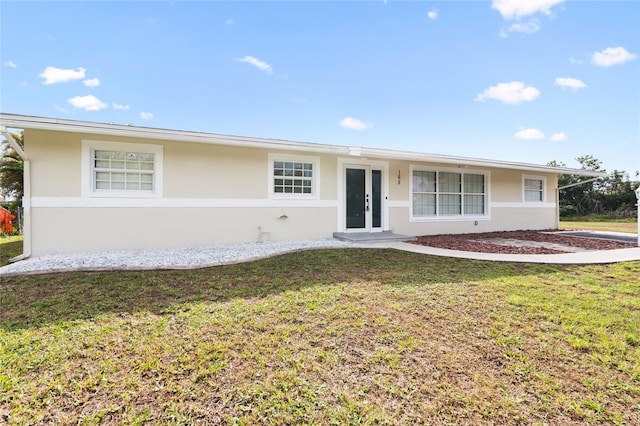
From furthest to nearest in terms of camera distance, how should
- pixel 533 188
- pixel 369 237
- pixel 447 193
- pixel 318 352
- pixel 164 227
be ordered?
pixel 533 188, pixel 447 193, pixel 369 237, pixel 164 227, pixel 318 352

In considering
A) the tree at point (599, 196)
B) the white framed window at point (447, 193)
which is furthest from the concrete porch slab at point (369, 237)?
the tree at point (599, 196)

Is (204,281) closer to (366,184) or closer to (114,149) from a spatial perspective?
(114,149)

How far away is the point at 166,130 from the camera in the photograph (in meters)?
6.97

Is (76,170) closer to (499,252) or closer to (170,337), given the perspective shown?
(170,337)

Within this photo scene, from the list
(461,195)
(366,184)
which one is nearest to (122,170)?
(366,184)

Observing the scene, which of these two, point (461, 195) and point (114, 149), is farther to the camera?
point (461, 195)

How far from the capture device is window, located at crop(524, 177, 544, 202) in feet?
42.1

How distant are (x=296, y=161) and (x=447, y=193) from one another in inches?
234

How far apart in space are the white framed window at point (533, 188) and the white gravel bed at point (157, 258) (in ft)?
30.4

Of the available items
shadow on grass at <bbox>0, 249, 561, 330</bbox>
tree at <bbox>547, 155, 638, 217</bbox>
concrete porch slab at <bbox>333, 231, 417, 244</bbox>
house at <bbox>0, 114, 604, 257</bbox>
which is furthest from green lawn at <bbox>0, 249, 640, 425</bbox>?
tree at <bbox>547, 155, 638, 217</bbox>

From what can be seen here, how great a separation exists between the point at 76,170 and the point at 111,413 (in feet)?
22.2

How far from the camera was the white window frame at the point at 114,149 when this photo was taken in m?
6.85

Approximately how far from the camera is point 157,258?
625cm

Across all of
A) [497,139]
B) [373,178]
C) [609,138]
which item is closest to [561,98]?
[497,139]
